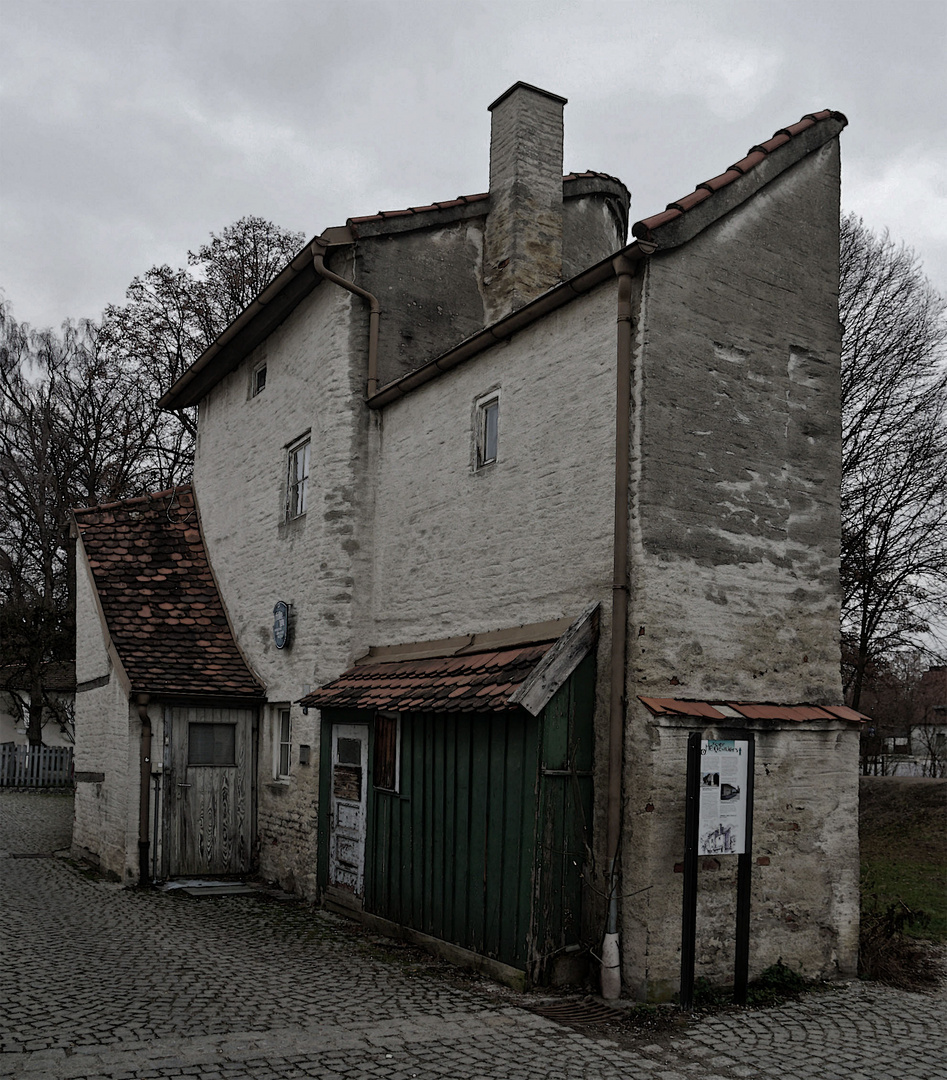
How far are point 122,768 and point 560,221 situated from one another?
845 centimetres

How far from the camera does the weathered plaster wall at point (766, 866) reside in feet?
25.4

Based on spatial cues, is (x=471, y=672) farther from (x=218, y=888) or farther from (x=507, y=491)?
(x=218, y=888)

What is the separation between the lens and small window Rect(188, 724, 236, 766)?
13.2 m

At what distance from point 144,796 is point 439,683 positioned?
5187 millimetres

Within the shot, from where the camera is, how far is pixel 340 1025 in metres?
6.99

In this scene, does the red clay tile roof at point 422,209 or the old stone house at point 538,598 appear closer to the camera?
the old stone house at point 538,598

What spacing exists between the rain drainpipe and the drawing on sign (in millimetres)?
7438

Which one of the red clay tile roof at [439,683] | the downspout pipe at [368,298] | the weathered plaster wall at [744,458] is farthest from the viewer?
the downspout pipe at [368,298]

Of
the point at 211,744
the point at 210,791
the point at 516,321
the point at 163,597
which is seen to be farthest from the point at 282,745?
the point at 516,321

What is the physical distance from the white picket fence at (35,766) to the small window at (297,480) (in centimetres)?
1864

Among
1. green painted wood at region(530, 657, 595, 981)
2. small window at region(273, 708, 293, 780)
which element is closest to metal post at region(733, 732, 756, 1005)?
green painted wood at region(530, 657, 595, 981)

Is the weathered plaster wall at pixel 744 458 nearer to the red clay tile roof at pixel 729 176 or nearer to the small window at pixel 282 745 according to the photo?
the red clay tile roof at pixel 729 176

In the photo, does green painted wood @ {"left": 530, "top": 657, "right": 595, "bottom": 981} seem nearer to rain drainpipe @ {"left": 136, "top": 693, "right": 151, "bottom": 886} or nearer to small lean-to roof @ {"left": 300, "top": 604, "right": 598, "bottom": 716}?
small lean-to roof @ {"left": 300, "top": 604, "right": 598, "bottom": 716}

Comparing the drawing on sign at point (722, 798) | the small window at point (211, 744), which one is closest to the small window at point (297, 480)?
the small window at point (211, 744)
